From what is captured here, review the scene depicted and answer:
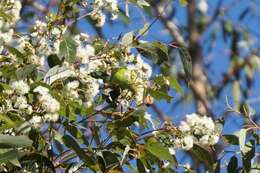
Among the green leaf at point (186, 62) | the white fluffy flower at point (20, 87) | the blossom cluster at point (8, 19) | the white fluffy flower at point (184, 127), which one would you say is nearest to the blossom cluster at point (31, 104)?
the white fluffy flower at point (20, 87)

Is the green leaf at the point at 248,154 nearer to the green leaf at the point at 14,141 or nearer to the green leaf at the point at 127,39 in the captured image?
the green leaf at the point at 127,39

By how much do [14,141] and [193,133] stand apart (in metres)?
0.30

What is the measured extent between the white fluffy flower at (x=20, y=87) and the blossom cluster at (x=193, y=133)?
26cm

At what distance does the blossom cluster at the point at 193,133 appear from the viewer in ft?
4.30

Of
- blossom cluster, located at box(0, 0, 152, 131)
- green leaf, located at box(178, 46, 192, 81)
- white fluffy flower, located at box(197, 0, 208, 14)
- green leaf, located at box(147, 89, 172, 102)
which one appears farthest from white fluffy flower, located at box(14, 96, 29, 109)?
white fluffy flower, located at box(197, 0, 208, 14)

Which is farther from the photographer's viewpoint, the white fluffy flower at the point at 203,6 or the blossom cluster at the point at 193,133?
the white fluffy flower at the point at 203,6

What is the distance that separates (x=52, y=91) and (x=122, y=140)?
0.49 feet

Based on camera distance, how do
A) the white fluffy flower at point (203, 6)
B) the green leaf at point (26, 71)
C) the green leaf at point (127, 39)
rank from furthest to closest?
the white fluffy flower at point (203, 6), the green leaf at point (127, 39), the green leaf at point (26, 71)

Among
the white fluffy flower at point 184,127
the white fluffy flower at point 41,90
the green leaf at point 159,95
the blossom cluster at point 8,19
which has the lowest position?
the white fluffy flower at point 184,127

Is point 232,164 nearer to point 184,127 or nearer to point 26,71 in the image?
point 184,127

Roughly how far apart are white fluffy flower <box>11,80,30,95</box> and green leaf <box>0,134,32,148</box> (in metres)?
0.08

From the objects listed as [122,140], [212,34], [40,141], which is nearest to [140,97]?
[122,140]

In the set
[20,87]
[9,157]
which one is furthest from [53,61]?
[9,157]

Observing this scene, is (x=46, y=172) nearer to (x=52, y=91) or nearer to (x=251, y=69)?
(x=52, y=91)
